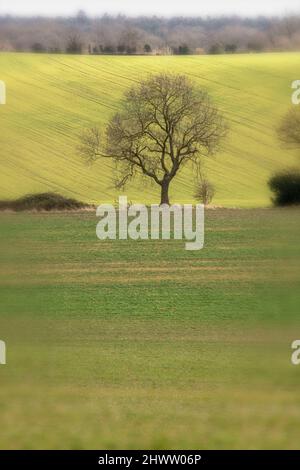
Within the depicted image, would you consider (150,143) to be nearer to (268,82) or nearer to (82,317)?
(268,82)

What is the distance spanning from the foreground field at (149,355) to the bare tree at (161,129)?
31.2 metres

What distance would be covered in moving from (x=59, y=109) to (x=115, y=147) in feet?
48.0

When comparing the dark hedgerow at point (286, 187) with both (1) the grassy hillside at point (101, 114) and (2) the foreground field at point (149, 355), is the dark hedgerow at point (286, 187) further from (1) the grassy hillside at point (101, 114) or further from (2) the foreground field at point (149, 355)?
(1) the grassy hillside at point (101, 114)

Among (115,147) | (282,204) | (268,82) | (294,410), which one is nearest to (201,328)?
(294,410)

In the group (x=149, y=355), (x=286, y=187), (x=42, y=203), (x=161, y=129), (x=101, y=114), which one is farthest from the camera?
(x=101, y=114)

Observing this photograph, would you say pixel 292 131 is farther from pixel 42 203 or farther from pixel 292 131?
pixel 42 203

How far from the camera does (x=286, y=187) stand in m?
28.9

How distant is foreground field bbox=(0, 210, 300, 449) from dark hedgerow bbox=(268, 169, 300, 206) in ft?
21.4

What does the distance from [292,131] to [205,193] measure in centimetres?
1088

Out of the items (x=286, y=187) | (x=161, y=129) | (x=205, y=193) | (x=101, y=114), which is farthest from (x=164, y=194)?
(x=286, y=187)

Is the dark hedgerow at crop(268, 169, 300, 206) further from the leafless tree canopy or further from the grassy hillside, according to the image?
the grassy hillside

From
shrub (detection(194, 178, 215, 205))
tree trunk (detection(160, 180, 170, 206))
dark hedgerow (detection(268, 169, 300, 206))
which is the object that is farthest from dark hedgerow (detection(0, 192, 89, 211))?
dark hedgerow (detection(268, 169, 300, 206))

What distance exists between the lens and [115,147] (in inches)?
2073
